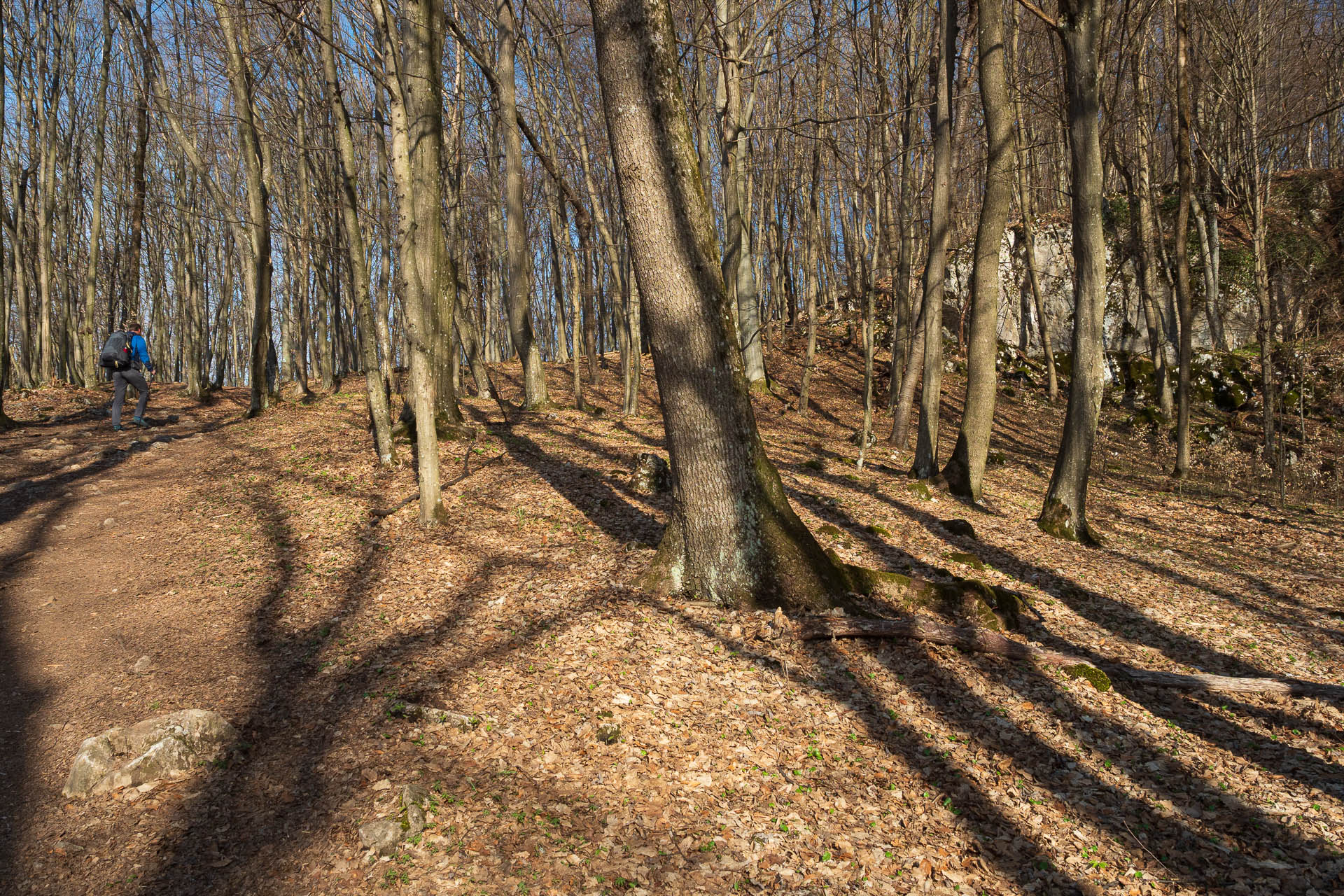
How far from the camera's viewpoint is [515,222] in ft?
45.8

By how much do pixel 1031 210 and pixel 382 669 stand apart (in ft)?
83.5

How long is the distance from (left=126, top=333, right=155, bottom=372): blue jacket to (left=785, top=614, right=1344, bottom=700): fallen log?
1295cm

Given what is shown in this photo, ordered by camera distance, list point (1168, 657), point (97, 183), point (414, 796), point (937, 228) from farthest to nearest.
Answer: point (97, 183), point (937, 228), point (1168, 657), point (414, 796)

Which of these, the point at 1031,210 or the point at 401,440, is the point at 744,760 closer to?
the point at 401,440

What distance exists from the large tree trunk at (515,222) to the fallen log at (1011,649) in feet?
31.9

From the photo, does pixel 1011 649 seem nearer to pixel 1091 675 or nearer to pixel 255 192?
pixel 1091 675

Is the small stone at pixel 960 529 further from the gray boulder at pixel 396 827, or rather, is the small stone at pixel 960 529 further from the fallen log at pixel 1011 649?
the gray boulder at pixel 396 827

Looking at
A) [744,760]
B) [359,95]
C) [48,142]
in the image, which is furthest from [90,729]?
[359,95]

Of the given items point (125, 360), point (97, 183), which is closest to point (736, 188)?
point (125, 360)

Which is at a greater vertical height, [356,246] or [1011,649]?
[356,246]

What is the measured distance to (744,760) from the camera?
4.20m

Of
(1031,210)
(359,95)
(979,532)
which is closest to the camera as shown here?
(979,532)

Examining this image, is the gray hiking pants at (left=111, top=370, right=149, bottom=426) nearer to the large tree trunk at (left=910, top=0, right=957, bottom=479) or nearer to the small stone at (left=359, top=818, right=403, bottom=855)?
the small stone at (left=359, top=818, right=403, bottom=855)

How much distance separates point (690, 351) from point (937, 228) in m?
7.44
